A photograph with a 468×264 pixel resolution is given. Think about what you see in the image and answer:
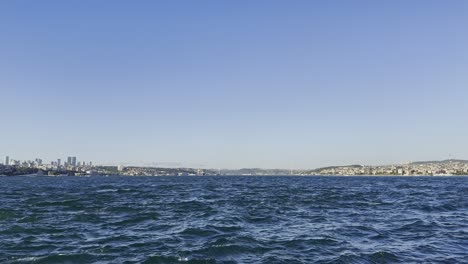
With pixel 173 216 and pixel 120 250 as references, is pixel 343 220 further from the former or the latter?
pixel 120 250

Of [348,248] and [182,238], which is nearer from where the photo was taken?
[348,248]

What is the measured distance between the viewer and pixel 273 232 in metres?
23.8

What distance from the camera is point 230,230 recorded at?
79.6 ft

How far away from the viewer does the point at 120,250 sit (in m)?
18.5

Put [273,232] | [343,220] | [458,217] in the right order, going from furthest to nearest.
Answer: [458,217]
[343,220]
[273,232]

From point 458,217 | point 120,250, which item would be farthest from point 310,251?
point 458,217

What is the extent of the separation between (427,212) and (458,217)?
349 cm

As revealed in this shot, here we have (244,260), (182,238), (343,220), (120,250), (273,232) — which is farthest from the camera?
(343,220)

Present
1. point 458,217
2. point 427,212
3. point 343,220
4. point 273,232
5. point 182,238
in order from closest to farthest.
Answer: point 182,238 < point 273,232 < point 343,220 < point 458,217 < point 427,212

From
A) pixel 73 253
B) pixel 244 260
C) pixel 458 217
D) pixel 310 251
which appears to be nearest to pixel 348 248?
pixel 310 251

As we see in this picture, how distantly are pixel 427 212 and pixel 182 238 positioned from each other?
23728 millimetres

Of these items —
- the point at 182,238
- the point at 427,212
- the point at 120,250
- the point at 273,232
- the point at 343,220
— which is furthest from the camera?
the point at 427,212

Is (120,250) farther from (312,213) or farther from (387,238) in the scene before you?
(312,213)

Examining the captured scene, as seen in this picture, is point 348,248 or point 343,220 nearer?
point 348,248
